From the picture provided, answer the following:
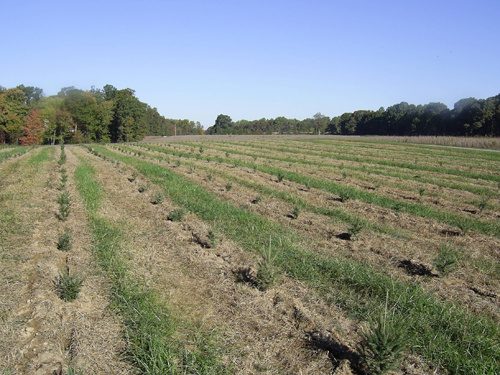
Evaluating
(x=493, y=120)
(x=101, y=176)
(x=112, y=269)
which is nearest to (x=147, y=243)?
(x=112, y=269)

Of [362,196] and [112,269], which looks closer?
[112,269]

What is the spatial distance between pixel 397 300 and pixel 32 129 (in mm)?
91415

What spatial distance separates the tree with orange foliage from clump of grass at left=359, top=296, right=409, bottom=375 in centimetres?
9086

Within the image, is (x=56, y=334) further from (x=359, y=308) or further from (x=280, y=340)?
(x=359, y=308)

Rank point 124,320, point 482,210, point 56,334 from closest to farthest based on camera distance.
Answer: point 56,334 → point 124,320 → point 482,210

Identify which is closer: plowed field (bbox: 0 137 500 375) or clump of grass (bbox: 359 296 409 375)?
clump of grass (bbox: 359 296 409 375)

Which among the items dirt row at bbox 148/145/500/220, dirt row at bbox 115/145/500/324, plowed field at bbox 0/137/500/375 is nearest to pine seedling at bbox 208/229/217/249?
plowed field at bbox 0/137/500/375

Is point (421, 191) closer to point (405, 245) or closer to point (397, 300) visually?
point (405, 245)

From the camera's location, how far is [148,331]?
440 cm

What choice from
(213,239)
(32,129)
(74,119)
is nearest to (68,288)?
(213,239)

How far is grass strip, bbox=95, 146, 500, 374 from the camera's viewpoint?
4.04m

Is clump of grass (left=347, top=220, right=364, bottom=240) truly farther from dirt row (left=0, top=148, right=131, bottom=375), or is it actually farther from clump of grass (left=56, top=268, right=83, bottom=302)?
clump of grass (left=56, top=268, right=83, bottom=302)

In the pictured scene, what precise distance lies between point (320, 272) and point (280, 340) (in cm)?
217

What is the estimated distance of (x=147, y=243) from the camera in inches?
305
